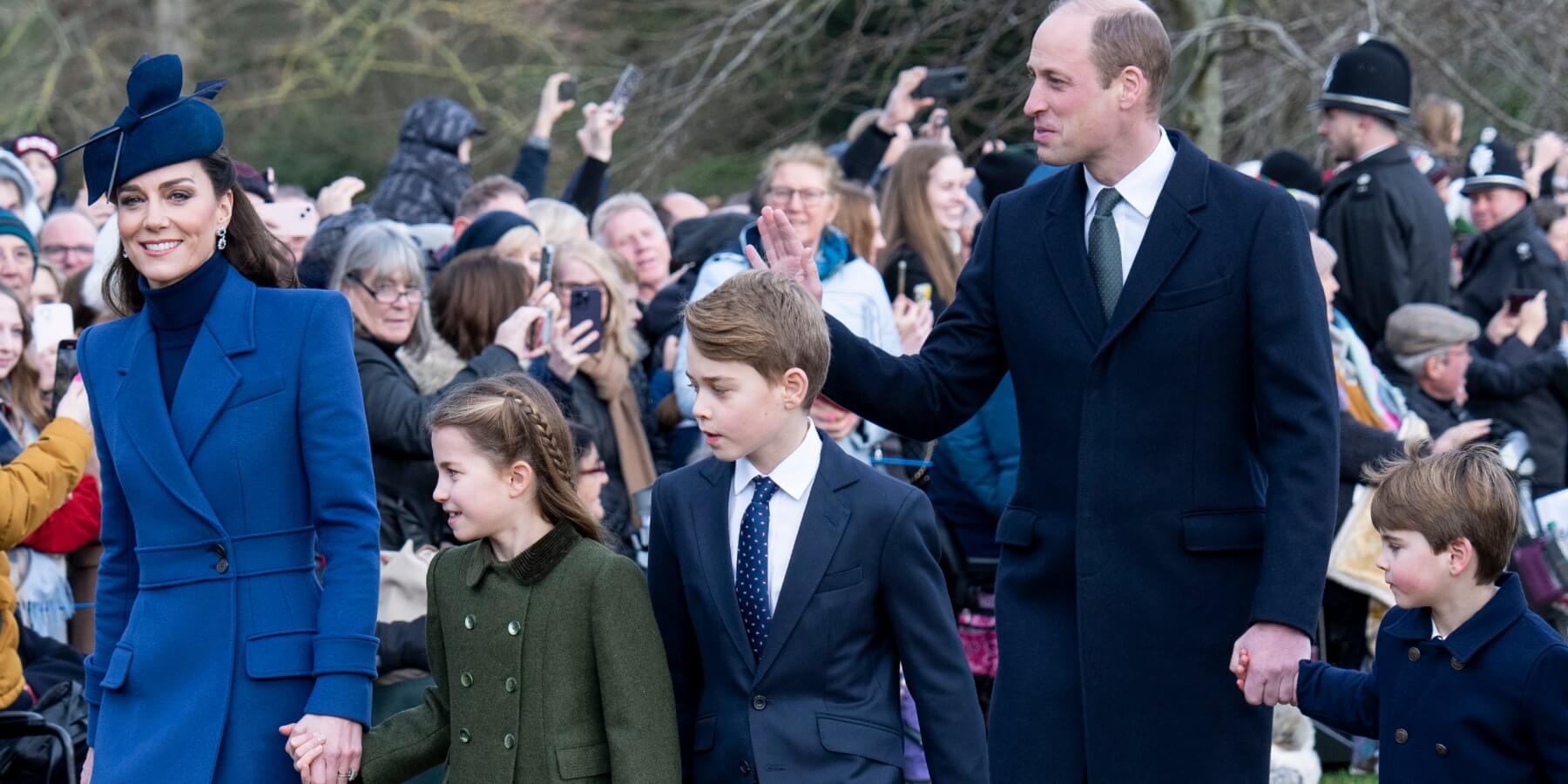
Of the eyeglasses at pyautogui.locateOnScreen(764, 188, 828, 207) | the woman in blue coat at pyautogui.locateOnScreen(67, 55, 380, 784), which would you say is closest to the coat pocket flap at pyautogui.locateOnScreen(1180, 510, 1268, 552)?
the woman in blue coat at pyautogui.locateOnScreen(67, 55, 380, 784)

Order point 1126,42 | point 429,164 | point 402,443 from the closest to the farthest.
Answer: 1. point 1126,42
2. point 402,443
3. point 429,164

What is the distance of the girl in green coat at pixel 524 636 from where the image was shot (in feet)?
12.0

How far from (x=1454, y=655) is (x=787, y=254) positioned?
5.24 ft

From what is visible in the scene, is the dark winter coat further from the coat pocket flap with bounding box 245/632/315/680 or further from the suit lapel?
the suit lapel

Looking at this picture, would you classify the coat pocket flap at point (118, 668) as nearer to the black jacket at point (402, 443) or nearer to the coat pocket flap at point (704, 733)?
the coat pocket flap at point (704, 733)

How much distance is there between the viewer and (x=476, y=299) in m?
6.32

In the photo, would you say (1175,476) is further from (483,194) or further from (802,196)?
(483,194)

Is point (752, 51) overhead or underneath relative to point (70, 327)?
underneath

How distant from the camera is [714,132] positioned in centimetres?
1711

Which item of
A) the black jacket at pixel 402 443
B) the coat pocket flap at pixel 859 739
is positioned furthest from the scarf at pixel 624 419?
the coat pocket flap at pixel 859 739

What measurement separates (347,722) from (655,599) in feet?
2.27

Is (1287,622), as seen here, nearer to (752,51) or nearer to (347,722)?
(347,722)

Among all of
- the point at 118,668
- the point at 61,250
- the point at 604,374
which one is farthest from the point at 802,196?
the point at 118,668

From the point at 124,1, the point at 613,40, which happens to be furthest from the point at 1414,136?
the point at 124,1
